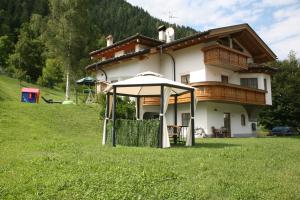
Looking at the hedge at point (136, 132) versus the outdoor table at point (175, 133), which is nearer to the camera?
the hedge at point (136, 132)

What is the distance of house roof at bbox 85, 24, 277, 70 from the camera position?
75.9ft

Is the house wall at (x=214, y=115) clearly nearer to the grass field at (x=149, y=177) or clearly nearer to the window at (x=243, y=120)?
the window at (x=243, y=120)

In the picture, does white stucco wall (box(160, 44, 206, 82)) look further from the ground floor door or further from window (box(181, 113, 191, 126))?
the ground floor door

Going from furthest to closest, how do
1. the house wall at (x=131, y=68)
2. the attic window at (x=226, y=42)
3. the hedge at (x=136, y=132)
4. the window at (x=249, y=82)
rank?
the window at (x=249, y=82) → the house wall at (x=131, y=68) → the attic window at (x=226, y=42) → the hedge at (x=136, y=132)

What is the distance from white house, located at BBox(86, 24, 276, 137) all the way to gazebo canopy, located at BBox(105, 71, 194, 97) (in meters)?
4.98

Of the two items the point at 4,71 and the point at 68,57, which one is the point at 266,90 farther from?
the point at 4,71

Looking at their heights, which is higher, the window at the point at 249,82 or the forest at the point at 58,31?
the forest at the point at 58,31

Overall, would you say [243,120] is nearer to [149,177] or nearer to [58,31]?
[58,31]

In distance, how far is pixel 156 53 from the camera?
26.7 metres

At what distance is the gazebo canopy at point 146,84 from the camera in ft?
45.2

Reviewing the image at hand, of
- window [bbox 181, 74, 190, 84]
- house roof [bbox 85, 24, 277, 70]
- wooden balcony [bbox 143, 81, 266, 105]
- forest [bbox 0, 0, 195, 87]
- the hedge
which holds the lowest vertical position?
the hedge


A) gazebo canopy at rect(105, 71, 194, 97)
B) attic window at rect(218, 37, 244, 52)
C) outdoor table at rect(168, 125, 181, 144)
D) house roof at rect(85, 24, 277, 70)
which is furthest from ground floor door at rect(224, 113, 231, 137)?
outdoor table at rect(168, 125, 181, 144)

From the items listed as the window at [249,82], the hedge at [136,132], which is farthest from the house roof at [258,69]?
the hedge at [136,132]

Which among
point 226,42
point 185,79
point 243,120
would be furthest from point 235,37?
point 243,120
